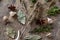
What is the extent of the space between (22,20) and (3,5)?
0.89 ft

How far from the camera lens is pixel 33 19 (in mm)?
1426

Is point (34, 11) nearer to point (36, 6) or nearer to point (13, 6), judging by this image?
point (36, 6)

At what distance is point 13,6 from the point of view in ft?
5.01

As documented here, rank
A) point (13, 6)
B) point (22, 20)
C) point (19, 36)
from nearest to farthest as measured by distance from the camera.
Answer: point (19, 36), point (22, 20), point (13, 6)

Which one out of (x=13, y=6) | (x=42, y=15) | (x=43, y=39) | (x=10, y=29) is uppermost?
(x=13, y=6)

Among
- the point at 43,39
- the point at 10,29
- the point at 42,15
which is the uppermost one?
the point at 42,15

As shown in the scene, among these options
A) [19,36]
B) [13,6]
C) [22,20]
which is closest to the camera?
[19,36]

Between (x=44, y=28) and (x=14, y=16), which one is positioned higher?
(x=14, y=16)

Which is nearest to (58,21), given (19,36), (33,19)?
(33,19)

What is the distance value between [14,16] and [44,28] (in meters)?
0.28

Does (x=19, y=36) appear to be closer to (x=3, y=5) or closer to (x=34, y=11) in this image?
(x=34, y=11)

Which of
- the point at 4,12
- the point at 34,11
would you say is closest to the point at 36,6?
the point at 34,11

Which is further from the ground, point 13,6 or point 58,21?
point 13,6

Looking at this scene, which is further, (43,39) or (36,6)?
(36,6)
